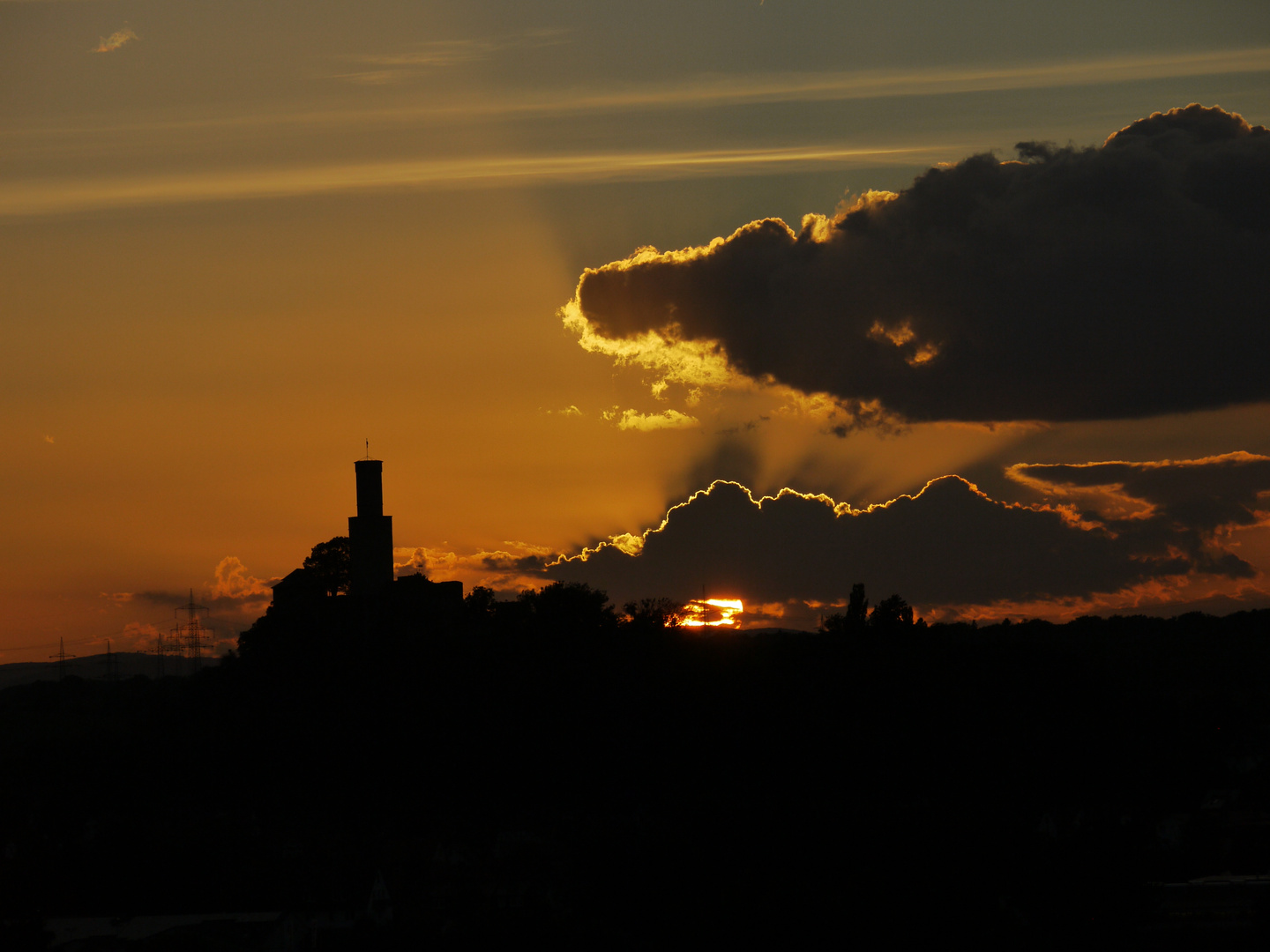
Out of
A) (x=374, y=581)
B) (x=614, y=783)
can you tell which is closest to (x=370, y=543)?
(x=374, y=581)

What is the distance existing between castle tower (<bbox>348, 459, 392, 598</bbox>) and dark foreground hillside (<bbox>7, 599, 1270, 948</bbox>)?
324cm

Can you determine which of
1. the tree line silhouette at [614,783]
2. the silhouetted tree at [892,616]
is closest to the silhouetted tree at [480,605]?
the tree line silhouette at [614,783]

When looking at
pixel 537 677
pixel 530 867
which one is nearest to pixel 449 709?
pixel 537 677

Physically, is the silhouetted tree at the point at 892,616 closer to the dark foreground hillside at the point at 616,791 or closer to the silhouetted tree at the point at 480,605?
the dark foreground hillside at the point at 616,791

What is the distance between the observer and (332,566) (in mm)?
99500

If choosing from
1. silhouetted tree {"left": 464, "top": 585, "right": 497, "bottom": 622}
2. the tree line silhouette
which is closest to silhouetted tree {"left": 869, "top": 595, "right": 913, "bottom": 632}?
the tree line silhouette

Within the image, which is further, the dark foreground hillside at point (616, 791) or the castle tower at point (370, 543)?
the castle tower at point (370, 543)

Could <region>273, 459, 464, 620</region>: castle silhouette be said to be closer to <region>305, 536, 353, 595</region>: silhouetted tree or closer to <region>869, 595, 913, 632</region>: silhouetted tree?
<region>305, 536, 353, 595</region>: silhouetted tree

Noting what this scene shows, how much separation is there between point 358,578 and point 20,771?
85.6ft

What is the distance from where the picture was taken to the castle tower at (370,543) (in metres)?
94.6

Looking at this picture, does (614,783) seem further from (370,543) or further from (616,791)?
(370,543)

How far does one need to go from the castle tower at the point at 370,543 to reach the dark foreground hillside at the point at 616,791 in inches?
128

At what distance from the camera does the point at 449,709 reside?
3597 inches

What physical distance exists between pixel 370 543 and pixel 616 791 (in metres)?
20.0
